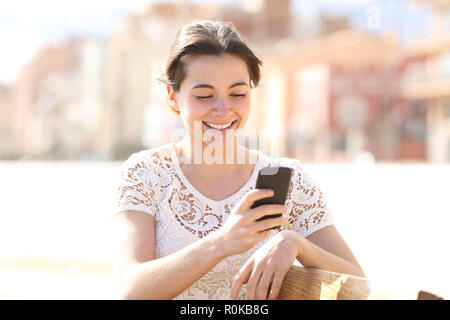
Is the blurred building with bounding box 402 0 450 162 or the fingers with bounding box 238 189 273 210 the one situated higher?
the blurred building with bounding box 402 0 450 162

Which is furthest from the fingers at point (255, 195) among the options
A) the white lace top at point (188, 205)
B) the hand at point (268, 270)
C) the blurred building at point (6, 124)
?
the blurred building at point (6, 124)

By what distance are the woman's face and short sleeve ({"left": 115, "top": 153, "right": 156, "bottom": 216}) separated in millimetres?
230

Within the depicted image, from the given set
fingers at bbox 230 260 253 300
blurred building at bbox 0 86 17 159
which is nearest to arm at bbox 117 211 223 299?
fingers at bbox 230 260 253 300

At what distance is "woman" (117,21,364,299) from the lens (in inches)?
78.8

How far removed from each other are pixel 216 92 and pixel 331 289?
2.71 feet

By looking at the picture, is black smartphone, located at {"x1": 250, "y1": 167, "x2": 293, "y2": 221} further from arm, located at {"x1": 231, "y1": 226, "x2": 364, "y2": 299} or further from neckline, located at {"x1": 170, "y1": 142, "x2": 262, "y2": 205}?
neckline, located at {"x1": 170, "y1": 142, "x2": 262, "y2": 205}

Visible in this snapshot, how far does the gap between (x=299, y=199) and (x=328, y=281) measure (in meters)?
0.71

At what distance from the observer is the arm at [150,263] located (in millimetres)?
1715

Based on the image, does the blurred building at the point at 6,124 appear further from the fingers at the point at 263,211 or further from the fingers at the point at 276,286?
the fingers at the point at 263,211

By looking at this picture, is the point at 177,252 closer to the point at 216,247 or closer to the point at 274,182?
the point at 216,247

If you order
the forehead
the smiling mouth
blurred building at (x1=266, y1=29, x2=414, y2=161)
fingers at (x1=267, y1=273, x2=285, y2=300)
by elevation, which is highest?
blurred building at (x1=266, y1=29, x2=414, y2=161)

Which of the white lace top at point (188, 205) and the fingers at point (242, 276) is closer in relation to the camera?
the fingers at point (242, 276)

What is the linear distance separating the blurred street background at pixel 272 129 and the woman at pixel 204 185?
0.18 meters

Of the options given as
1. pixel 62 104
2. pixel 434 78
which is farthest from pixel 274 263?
pixel 62 104
